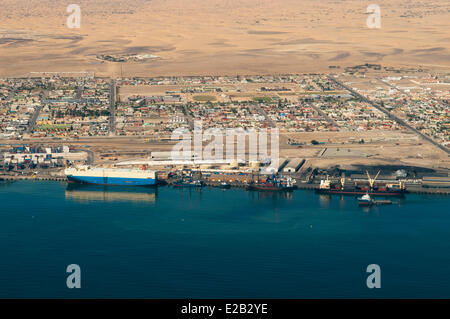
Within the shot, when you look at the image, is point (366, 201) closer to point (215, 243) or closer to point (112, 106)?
point (215, 243)

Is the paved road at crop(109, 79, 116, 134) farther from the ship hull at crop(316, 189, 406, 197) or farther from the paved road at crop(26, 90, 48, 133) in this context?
the ship hull at crop(316, 189, 406, 197)

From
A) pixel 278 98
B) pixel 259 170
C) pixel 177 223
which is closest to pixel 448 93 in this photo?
pixel 278 98

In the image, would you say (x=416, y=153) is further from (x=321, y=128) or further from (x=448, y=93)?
(x=448, y=93)

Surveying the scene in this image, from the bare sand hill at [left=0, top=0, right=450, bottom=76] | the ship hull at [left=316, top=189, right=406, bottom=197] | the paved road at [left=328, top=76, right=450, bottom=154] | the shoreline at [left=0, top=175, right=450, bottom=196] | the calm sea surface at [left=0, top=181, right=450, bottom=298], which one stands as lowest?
the calm sea surface at [left=0, top=181, right=450, bottom=298]

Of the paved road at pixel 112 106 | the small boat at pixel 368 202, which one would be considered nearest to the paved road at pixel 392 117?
the small boat at pixel 368 202

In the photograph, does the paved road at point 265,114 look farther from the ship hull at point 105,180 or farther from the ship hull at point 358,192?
the ship hull at point 105,180

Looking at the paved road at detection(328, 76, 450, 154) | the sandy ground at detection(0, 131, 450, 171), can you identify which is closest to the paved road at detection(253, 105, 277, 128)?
the sandy ground at detection(0, 131, 450, 171)
